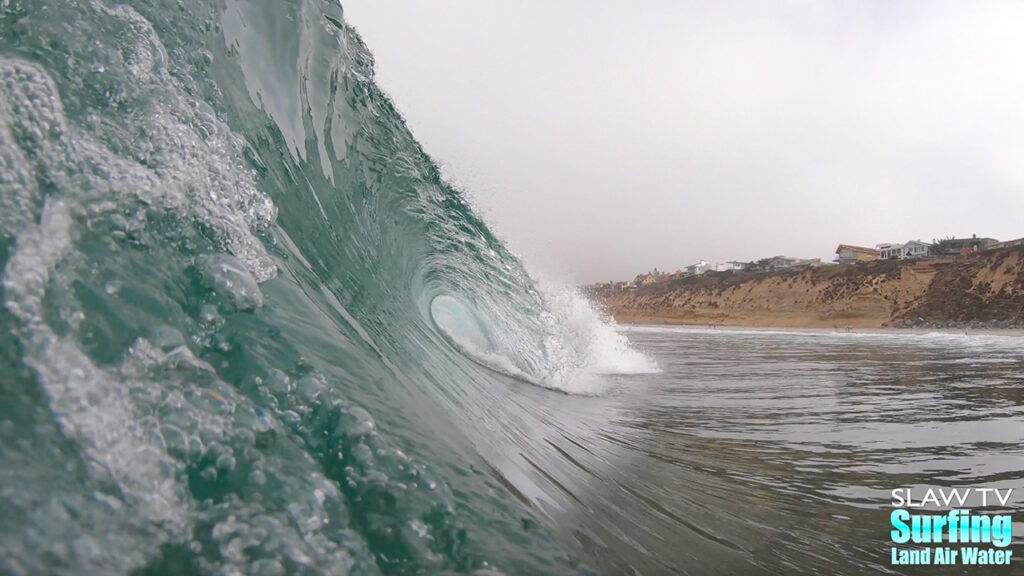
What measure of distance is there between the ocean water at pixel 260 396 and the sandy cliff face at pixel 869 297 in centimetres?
4193

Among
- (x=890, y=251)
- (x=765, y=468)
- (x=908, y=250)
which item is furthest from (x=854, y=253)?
(x=765, y=468)

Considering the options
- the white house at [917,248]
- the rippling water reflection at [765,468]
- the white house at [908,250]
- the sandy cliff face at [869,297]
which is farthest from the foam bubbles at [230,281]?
the white house at [917,248]

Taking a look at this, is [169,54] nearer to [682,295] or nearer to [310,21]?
[310,21]

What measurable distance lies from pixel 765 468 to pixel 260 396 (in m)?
3.33

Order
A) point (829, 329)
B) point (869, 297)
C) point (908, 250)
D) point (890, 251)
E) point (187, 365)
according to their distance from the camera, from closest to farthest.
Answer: point (187, 365) < point (829, 329) < point (869, 297) < point (908, 250) < point (890, 251)

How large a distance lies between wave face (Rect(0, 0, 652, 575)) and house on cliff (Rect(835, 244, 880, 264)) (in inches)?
3465

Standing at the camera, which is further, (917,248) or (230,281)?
(917,248)

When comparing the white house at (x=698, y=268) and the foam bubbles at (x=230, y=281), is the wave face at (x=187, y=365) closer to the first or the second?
the foam bubbles at (x=230, y=281)

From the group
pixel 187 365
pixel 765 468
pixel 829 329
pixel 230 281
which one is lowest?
pixel 187 365

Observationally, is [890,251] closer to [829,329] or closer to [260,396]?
[829,329]

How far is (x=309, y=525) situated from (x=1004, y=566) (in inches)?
107

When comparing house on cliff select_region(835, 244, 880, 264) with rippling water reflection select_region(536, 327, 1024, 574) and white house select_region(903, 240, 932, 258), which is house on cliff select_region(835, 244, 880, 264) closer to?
white house select_region(903, 240, 932, 258)

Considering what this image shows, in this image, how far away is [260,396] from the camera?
1569 mm

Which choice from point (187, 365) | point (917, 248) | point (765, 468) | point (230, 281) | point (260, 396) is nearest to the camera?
point (187, 365)
